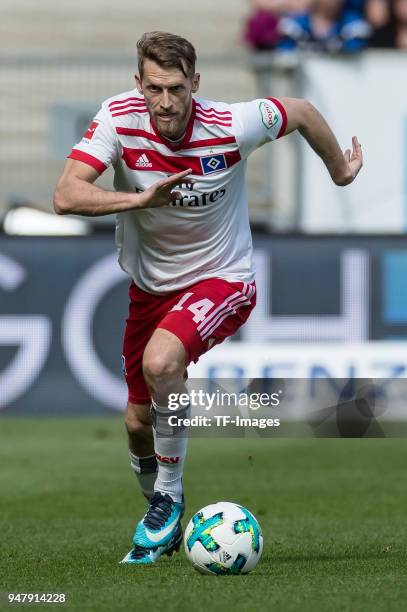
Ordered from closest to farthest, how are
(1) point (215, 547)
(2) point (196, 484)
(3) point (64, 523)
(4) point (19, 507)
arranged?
(1) point (215, 547), (3) point (64, 523), (4) point (19, 507), (2) point (196, 484)

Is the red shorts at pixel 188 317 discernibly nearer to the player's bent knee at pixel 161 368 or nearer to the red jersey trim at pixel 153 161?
the player's bent knee at pixel 161 368

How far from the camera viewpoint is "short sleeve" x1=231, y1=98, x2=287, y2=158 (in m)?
6.51

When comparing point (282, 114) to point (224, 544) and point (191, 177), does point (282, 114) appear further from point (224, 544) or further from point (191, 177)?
point (224, 544)

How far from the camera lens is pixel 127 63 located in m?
14.4

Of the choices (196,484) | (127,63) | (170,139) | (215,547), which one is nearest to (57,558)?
(215,547)

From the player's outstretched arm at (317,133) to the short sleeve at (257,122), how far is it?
0.05 meters

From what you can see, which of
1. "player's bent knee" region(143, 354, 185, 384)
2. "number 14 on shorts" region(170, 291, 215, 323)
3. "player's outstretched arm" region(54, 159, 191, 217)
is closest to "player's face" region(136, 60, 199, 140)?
"player's outstretched arm" region(54, 159, 191, 217)

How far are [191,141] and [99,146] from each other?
45cm

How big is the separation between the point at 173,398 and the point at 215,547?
2.43ft

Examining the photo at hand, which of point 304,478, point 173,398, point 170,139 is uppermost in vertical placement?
point 170,139

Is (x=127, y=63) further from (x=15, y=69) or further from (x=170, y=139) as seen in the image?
(x=170, y=139)

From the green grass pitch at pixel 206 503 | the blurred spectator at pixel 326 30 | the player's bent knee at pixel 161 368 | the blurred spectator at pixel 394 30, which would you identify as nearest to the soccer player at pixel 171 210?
the player's bent knee at pixel 161 368

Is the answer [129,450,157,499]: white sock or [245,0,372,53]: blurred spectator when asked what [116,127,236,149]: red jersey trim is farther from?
[245,0,372,53]: blurred spectator

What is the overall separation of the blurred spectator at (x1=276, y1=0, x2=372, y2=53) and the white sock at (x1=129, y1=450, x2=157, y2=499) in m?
8.17
